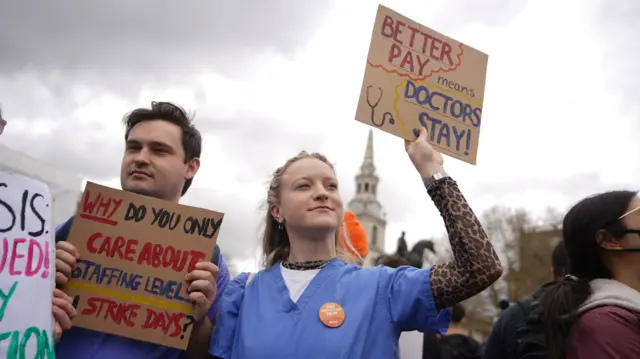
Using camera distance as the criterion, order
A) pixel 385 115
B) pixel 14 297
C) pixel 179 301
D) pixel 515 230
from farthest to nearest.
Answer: pixel 515 230
pixel 385 115
pixel 179 301
pixel 14 297

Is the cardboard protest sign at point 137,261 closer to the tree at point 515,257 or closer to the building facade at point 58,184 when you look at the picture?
the building facade at point 58,184

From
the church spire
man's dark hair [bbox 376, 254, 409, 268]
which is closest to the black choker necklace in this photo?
man's dark hair [bbox 376, 254, 409, 268]

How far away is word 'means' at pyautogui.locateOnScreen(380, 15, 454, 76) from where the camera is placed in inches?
105

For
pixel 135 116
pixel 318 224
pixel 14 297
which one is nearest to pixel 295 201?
pixel 318 224

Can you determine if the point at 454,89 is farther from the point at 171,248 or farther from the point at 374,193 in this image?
the point at 374,193

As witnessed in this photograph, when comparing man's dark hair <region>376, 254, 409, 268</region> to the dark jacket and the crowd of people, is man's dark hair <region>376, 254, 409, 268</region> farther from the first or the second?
the crowd of people

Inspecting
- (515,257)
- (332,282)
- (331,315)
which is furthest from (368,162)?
(331,315)

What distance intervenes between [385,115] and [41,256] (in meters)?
1.54

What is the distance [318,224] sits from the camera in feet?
7.84

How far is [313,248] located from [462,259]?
2.52 ft

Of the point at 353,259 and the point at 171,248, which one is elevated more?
the point at 353,259

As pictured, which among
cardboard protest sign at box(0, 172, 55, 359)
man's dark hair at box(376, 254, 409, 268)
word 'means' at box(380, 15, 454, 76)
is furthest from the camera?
man's dark hair at box(376, 254, 409, 268)

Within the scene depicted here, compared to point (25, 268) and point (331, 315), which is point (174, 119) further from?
point (331, 315)

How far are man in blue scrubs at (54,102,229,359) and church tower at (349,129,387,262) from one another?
66464 mm
